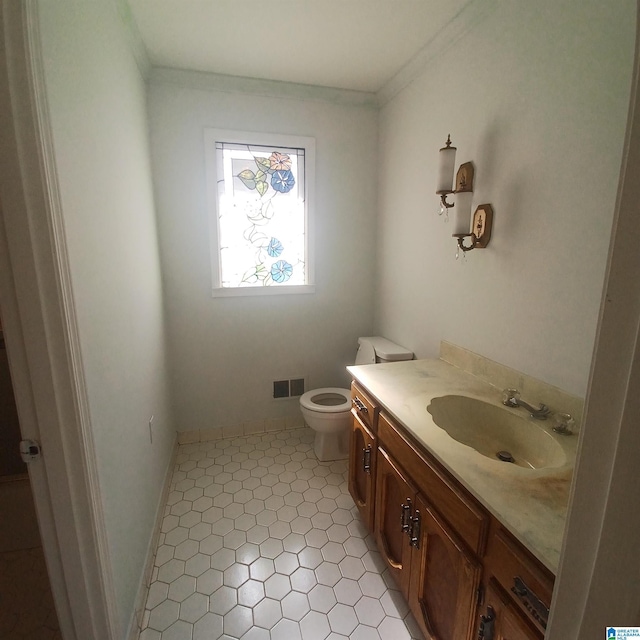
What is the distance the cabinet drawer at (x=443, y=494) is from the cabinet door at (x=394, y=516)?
75 millimetres

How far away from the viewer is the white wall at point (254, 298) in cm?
224

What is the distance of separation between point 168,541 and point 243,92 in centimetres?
265

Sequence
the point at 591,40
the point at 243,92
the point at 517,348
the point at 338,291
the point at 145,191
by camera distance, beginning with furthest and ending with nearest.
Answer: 1. the point at 338,291
2. the point at 243,92
3. the point at 145,191
4. the point at 517,348
5. the point at 591,40

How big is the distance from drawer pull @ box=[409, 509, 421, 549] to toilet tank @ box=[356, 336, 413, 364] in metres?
1.10

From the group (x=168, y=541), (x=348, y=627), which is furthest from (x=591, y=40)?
(x=168, y=541)

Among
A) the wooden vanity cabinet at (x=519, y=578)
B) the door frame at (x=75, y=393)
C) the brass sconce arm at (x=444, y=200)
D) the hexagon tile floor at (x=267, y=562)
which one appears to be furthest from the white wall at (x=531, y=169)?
the hexagon tile floor at (x=267, y=562)

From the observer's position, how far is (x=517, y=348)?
4.78 feet

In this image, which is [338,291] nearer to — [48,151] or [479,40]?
[479,40]

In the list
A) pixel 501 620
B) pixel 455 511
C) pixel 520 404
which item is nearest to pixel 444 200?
pixel 520 404

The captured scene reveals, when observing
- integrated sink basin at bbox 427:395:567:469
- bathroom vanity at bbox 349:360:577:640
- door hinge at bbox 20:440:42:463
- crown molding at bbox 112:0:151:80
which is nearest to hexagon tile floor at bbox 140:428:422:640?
bathroom vanity at bbox 349:360:577:640

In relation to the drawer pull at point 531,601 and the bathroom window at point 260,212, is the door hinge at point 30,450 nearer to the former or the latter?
the drawer pull at point 531,601

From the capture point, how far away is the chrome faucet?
4.22ft

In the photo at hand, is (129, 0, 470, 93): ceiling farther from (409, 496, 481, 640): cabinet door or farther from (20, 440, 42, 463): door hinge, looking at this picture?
(409, 496, 481, 640): cabinet door

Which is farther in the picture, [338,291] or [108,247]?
[338,291]
